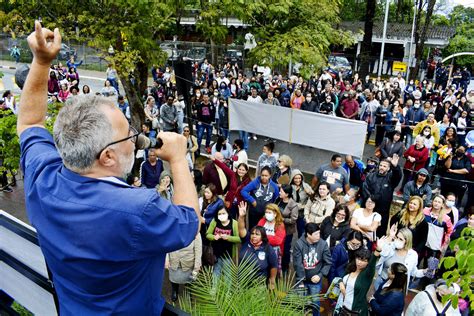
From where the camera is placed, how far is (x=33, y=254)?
1.87 m

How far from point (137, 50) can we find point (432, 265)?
674 centimetres

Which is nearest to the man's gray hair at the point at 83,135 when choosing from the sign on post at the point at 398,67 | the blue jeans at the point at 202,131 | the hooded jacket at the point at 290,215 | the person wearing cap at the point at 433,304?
the person wearing cap at the point at 433,304

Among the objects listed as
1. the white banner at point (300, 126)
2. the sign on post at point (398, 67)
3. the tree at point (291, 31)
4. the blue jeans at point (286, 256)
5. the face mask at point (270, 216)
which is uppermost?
the tree at point (291, 31)

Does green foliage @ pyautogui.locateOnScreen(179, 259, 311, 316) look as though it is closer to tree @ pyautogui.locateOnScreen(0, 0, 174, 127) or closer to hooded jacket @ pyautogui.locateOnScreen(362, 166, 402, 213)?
hooded jacket @ pyautogui.locateOnScreen(362, 166, 402, 213)

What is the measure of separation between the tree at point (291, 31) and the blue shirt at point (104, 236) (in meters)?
7.57

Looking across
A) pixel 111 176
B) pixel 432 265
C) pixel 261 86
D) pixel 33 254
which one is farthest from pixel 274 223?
pixel 261 86

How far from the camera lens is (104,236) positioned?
4.22ft

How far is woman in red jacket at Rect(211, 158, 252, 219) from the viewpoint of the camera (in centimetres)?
754

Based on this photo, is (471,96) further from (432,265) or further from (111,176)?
(111,176)

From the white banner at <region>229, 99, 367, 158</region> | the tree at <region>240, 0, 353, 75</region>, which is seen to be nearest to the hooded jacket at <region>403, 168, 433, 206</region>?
the white banner at <region>229, 99, 367, 158</region>

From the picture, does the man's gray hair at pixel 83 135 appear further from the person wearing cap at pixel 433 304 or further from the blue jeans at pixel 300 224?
the blue jeans at pixel 300 224

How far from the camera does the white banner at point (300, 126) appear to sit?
10.4 m

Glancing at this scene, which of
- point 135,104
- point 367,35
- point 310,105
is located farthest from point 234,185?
point 367,35

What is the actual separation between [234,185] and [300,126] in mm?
3920
